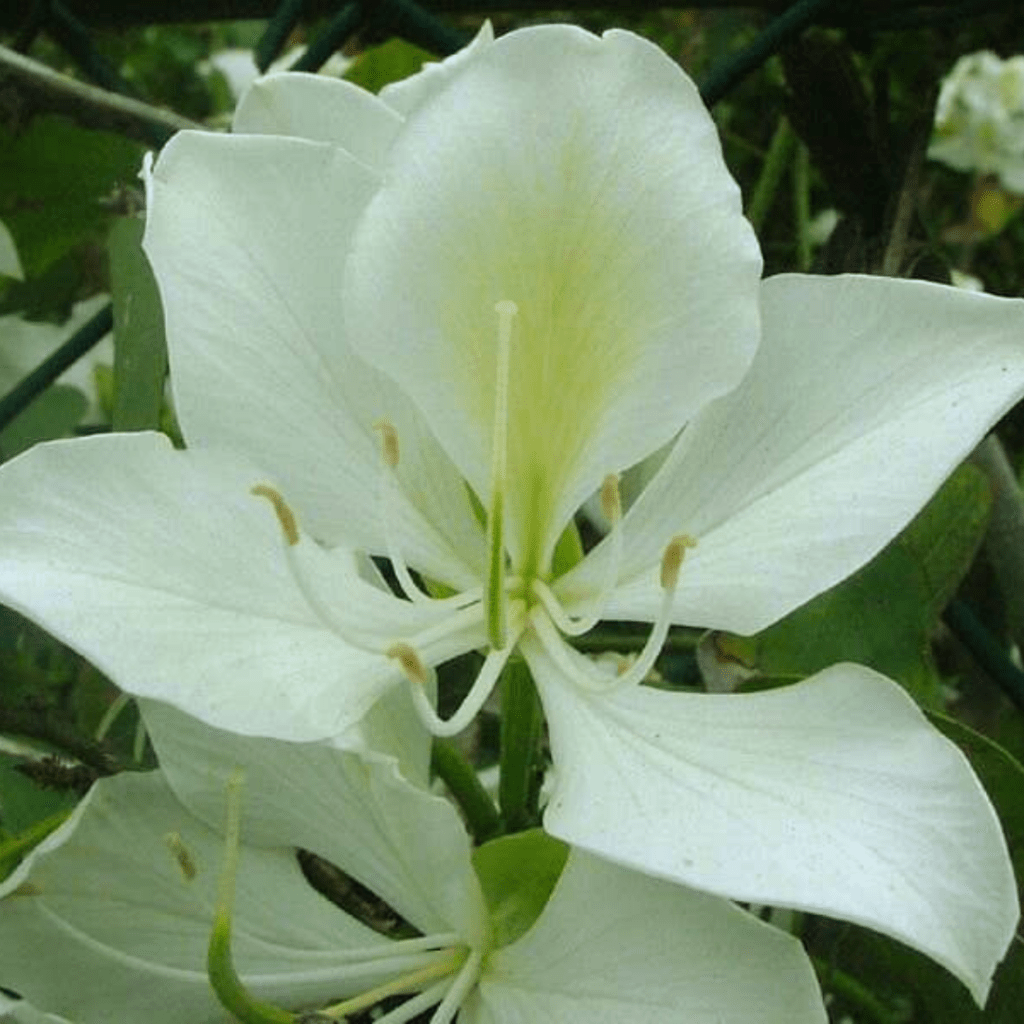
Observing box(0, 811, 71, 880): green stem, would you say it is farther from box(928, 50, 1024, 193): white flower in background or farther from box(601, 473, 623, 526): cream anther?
box(928, 50, 1024, 193): white flower in background

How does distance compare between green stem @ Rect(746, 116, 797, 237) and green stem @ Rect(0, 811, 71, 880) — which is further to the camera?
green stem @ Rect(746, 116, 797, 237)

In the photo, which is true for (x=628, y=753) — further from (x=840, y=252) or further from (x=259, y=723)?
(x=840, y=252)

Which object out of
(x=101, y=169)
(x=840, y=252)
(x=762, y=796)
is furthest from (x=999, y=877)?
(x=101, y=169)

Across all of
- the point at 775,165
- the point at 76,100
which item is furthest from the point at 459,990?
the point at 775,165

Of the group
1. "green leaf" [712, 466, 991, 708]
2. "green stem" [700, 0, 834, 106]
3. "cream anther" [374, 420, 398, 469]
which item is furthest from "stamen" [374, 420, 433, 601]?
"green stem" [700, 0, 834, 106]

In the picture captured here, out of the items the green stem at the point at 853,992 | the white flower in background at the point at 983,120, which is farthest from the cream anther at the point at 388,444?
the white flower in background at the point at 983,120

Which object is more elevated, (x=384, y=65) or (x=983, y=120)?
(x=384, y=65)

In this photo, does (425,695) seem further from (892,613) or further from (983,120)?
(983,120)
